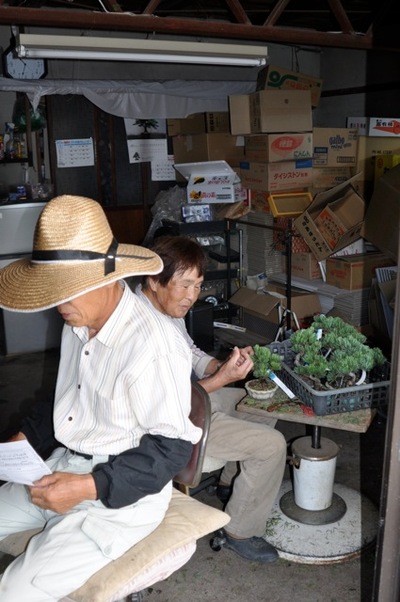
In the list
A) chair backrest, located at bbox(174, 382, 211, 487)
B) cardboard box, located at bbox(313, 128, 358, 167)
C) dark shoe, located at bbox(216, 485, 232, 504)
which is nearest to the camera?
A: chair backrest, located at bbox(174, 382, 211, 487)

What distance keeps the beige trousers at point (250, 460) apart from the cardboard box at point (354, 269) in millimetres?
2684

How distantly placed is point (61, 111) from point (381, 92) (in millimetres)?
3220

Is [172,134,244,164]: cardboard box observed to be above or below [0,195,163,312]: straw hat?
above

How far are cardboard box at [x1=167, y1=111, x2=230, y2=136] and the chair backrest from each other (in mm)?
4349

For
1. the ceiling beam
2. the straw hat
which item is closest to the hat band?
the straw hat

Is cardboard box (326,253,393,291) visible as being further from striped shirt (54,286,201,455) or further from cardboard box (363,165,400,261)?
striped shirt (54,286,201,455)

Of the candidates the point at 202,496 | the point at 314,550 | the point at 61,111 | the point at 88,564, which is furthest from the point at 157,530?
the point at 61,111

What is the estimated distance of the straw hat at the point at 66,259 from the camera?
1.67 m

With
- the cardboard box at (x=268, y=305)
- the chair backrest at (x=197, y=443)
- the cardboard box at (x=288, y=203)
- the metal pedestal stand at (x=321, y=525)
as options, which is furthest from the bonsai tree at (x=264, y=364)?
the cardboard box at (x=288, y=203)

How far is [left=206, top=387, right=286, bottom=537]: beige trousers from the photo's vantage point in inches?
102

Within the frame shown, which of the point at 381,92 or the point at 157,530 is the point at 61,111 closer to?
the point at 381,92

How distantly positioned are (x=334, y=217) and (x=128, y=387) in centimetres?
369

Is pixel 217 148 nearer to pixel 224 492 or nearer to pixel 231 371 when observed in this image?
Answer: pixel 224 492

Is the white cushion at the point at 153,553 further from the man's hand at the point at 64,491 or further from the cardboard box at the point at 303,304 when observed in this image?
the cardboard box at the point at 303,304
